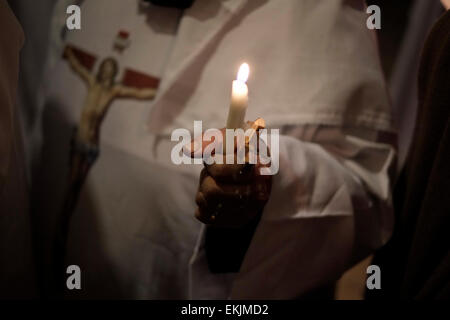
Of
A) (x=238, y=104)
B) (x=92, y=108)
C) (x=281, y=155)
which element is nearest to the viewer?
(x=238, y=104)

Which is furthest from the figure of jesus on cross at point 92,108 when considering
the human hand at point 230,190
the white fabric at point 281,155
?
the human hand at point 230,190

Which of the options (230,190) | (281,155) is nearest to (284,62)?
(281,155)

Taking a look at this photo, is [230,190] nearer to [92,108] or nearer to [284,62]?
[284,62]

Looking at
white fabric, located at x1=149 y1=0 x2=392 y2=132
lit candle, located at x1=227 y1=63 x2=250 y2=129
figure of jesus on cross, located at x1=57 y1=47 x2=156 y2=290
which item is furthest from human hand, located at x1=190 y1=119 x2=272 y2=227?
figure of jesus on cross, located at x1=57 y1=47 x2=156 y2=290

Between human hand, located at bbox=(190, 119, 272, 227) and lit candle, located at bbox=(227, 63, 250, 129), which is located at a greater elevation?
lit candle, located at bbox=(227, 63, 250, 129)

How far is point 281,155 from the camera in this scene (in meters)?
0.67

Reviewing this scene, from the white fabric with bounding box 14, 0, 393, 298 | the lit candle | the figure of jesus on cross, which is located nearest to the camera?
the lit candle

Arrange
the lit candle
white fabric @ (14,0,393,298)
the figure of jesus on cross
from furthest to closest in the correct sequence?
the figure of jesus on cross → white fabric @ (14,0,393,298) → the lit candle

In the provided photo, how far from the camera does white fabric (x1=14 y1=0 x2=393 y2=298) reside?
0.73m

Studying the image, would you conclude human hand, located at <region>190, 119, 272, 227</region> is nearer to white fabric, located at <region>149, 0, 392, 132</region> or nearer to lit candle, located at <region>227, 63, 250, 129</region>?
lit candle, located at <region>227, 63, 250, 129</region>

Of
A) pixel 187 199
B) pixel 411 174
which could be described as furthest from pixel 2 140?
pixel 411 174

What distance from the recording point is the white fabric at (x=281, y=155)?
725 mm

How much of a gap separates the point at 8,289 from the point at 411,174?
0.69 m
